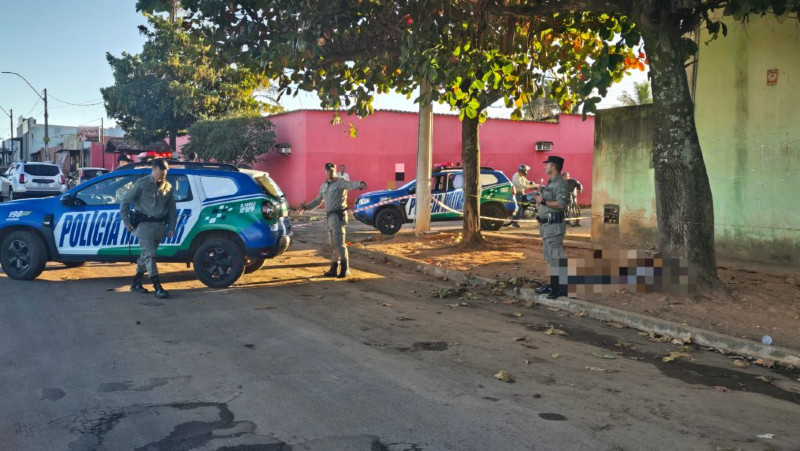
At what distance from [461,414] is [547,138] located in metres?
28.4

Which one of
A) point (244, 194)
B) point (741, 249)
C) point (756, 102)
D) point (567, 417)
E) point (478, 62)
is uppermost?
point (478, 62)

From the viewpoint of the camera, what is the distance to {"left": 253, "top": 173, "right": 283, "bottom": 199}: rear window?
9672mm

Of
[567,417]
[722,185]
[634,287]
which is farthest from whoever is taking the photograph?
[722,185]

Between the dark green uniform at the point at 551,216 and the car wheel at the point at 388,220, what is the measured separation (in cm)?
830

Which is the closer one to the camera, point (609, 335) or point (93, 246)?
point (609, 335)

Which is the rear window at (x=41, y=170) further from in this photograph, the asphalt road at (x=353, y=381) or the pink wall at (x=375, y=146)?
the asphalt road at (x=353, y=381)

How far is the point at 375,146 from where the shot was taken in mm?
28016

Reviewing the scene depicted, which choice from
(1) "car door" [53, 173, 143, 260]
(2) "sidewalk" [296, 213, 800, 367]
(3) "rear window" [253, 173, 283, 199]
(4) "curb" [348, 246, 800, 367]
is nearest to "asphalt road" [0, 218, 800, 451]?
(4) "curb" [348, 246, 800, 367]

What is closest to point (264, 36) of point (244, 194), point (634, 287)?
point (244, 194)

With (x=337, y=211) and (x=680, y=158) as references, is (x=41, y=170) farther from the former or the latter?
(x=680, y=158)

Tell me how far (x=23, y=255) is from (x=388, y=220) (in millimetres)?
9146

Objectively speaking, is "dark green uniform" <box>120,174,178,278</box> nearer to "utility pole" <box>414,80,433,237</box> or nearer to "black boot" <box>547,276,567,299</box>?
"black boot" <box>547,276,567,299</box>

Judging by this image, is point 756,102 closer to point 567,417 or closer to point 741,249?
point 741,249

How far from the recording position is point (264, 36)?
11.2 metres
